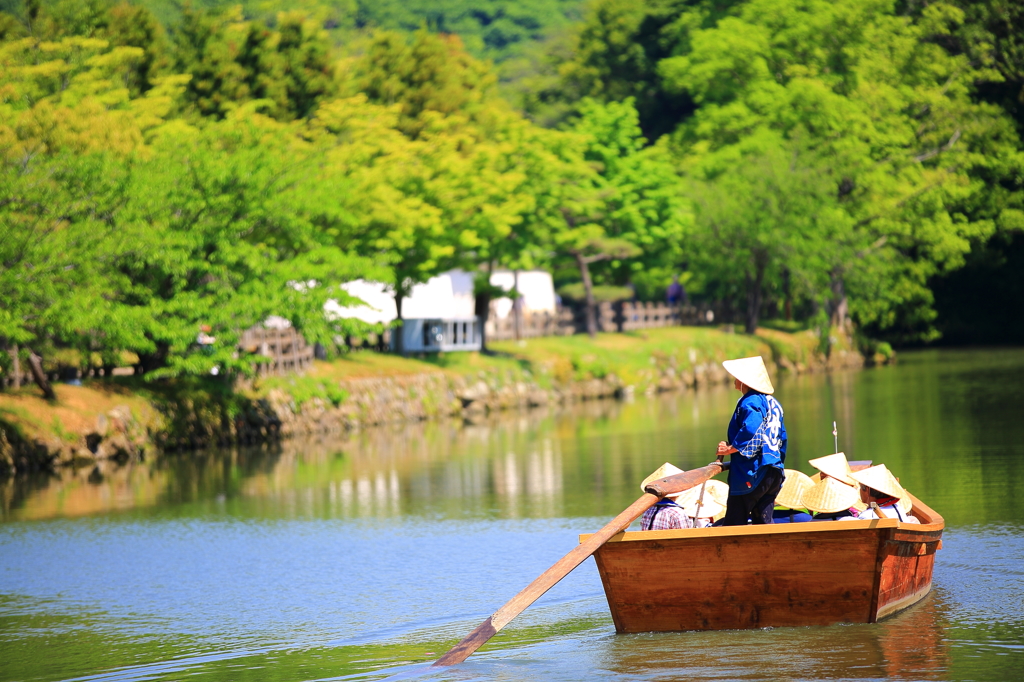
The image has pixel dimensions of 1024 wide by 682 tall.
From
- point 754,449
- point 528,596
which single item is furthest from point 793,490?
point 528,596

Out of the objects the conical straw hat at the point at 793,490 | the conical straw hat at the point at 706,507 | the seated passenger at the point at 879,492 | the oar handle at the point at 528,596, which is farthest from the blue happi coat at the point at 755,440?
the oar handle at the point at 528,596

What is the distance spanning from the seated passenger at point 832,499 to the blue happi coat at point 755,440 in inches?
16.0

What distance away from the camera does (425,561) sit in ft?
43.0

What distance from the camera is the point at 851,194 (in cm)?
4522

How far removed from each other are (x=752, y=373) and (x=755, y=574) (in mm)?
1549

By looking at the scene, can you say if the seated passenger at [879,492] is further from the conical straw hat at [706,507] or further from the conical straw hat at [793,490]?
the conical straw hat at [706,507]

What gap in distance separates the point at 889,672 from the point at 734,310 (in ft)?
134

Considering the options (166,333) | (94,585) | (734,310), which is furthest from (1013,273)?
(94,585)

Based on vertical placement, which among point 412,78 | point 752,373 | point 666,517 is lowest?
point 666,517

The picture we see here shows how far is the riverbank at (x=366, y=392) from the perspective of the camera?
23.7 metres

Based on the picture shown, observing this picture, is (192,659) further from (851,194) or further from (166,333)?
(851,194)

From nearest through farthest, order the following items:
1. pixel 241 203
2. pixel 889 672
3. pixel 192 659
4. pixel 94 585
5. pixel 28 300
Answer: pixel 889 672
pixel 192 659
pixel 94 585
pixel 28 300
pixel 241 203

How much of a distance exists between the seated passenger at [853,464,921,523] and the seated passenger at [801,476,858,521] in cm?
12

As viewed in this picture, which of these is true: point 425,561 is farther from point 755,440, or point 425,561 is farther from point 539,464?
point 539,464
